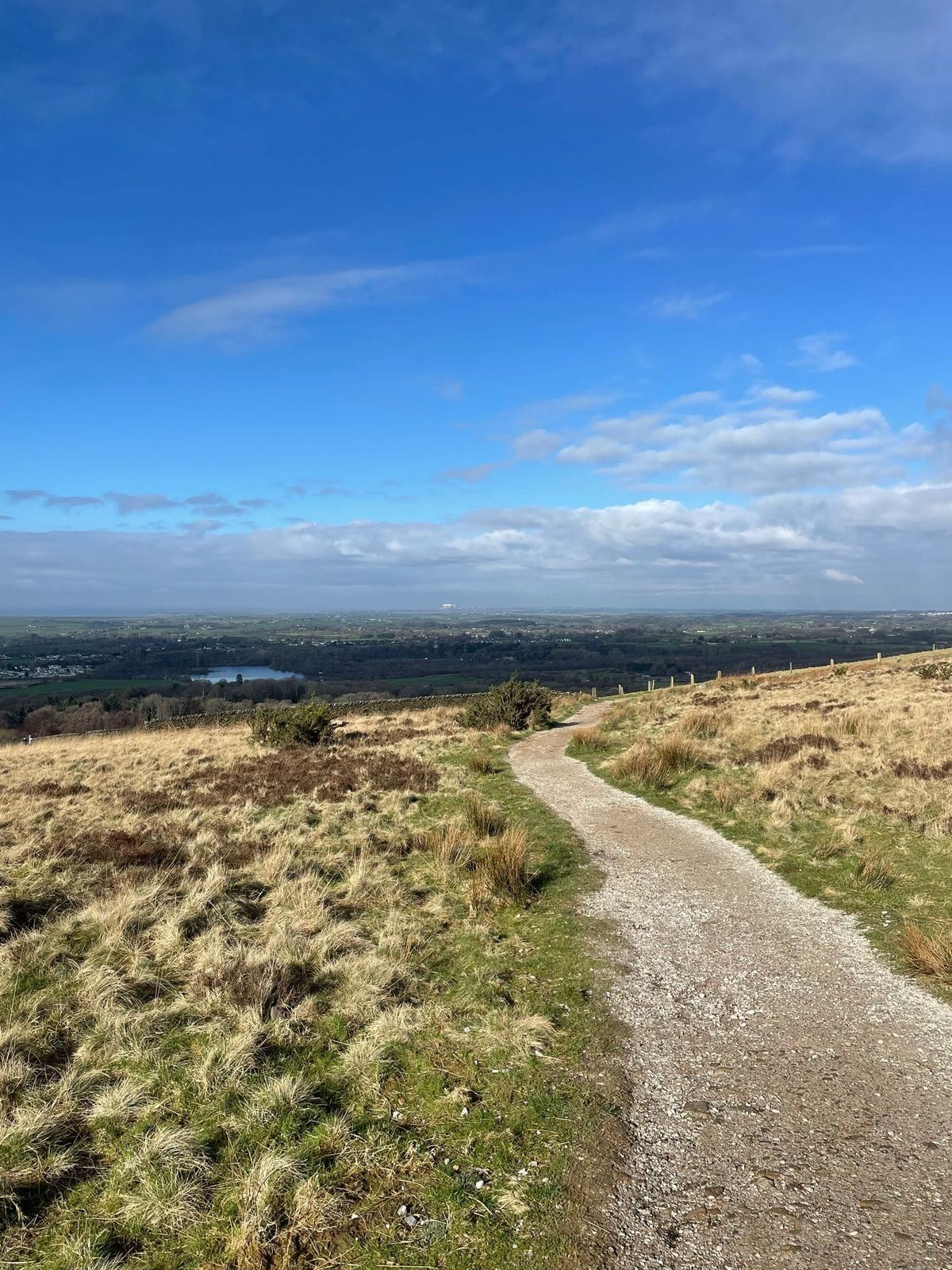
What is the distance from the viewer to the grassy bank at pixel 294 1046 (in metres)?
4.14

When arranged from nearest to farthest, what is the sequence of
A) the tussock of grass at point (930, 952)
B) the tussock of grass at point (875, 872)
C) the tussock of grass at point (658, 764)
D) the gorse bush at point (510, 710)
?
the tussock of grass at point (930, 952), the tussock of grass at point (875, 872), the tussock of grass at point (658, 764), the gorse bush at point (510, 710)

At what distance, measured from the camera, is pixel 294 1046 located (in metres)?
6.18

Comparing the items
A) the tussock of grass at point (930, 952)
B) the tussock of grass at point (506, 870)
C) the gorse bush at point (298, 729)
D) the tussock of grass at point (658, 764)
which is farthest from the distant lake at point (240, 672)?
the tussock of grass at point (930, 952)

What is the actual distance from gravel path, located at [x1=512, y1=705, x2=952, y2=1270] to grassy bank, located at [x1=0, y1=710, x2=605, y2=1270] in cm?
52

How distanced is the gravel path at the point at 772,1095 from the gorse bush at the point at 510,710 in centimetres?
1914

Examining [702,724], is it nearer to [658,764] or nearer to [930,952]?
[658,764]

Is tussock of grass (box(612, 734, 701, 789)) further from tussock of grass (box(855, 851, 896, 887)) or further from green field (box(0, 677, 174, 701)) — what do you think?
green field (box(0, 677, 174, 701))

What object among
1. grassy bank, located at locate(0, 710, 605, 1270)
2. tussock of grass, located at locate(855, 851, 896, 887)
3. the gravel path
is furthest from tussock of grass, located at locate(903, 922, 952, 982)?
grassy bank, located at locate(0, 710, 605, 1270)

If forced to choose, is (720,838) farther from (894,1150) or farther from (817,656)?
(817,656)

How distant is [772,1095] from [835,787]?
10081mm

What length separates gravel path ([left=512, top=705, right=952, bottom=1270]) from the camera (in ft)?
12.6

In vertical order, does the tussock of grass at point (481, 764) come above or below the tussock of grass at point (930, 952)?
below

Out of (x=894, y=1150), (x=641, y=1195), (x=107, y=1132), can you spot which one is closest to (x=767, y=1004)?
(x=894, y=1150)

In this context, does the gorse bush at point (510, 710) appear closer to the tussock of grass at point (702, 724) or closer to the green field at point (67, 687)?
the tussock of grass at point (702, 724)
